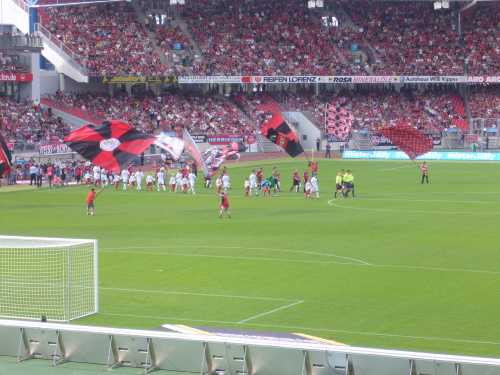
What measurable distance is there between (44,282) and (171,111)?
63263 mm

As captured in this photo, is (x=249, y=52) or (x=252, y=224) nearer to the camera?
(x=252, y=224)

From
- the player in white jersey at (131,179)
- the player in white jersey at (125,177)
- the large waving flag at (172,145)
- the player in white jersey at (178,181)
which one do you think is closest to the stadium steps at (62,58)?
the player in white jersey at (131,179)

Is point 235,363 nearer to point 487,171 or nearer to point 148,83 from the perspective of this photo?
point 487,171

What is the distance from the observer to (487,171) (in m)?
66.6

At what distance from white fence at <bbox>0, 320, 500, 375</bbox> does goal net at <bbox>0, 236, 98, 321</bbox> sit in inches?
135

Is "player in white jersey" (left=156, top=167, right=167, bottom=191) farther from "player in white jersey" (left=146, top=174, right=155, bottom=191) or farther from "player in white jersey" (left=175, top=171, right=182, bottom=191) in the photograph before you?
"player in white jersey" (left=175, top=171, right=182, bottom=191)

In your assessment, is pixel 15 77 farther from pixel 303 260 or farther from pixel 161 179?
pixel 303 260

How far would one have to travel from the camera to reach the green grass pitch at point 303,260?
70.9 feet

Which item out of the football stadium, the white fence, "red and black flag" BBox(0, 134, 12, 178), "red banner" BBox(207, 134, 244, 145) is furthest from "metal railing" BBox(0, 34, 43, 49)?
the white fence

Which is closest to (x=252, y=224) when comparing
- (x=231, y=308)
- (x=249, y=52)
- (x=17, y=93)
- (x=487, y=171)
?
(x=231, y=308)

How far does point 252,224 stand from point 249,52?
169 feet

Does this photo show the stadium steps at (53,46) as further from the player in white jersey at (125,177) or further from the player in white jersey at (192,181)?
the player in white jersey at (192,181)

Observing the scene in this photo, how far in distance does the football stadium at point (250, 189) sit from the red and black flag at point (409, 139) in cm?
11

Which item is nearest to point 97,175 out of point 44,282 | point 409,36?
point 44,282
